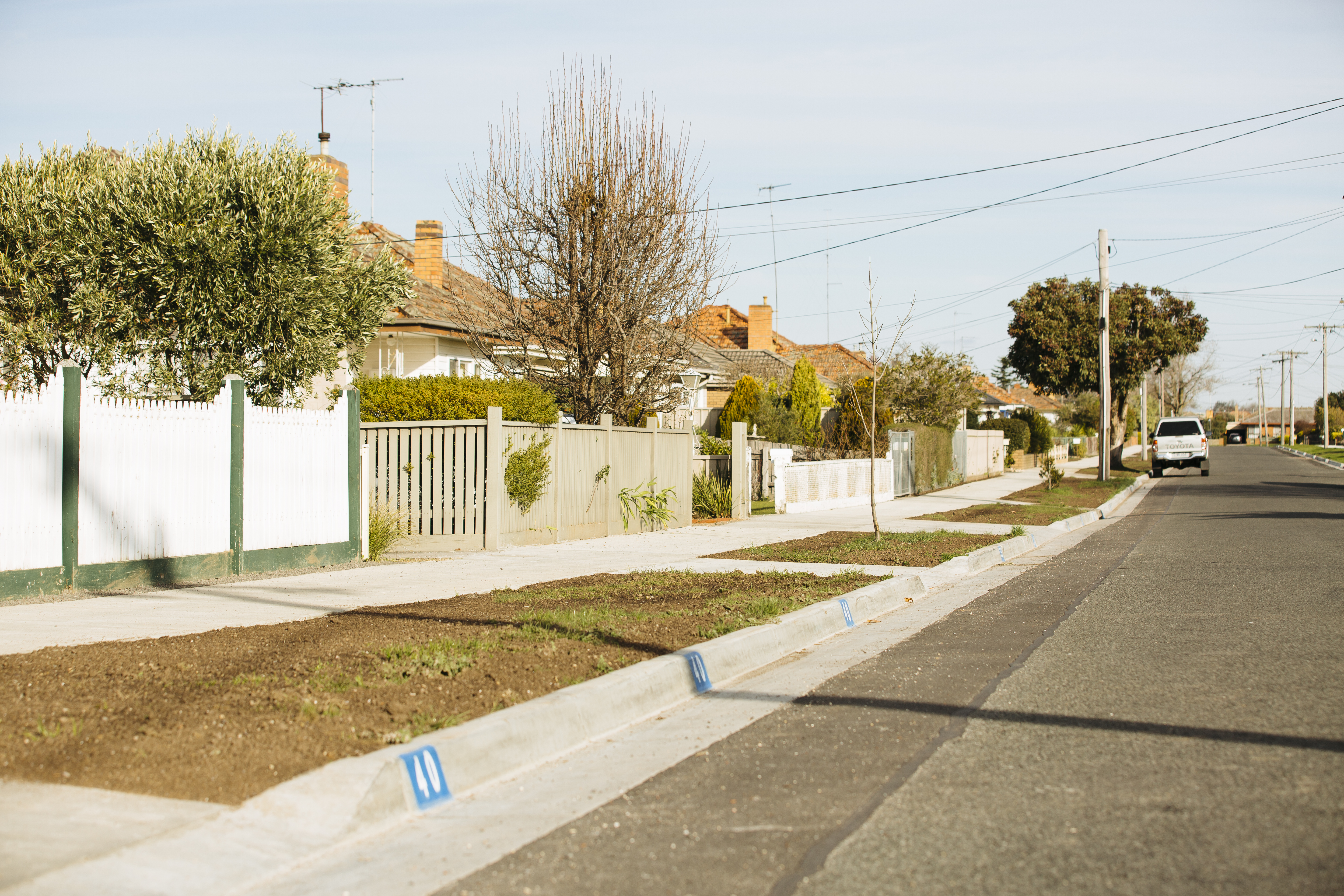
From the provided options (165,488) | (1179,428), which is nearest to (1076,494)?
(1179,428)

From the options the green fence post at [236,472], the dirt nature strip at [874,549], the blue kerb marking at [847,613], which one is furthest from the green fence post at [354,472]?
the blue kerb marking at [847,613]

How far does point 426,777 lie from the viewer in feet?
15.5

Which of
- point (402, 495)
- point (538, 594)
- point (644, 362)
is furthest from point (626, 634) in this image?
point (644, 362)

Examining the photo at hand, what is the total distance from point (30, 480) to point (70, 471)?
34 centimetres

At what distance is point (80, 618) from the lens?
8.45 metres

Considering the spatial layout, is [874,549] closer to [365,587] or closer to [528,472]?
[528,472]

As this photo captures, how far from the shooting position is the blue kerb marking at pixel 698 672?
6.94 meters

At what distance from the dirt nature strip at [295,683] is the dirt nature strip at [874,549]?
4.03 metres

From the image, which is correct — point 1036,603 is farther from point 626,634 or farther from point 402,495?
point 402,495

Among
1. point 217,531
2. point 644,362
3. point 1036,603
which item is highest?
point 644,362

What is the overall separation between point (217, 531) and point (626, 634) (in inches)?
210

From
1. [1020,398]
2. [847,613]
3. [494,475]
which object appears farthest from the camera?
[1020,398]

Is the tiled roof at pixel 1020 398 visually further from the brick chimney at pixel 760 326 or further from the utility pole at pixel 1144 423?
the brick chimney at pixel 760 326

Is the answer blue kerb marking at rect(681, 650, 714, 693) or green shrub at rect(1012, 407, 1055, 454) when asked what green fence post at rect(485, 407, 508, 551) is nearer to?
blue kerb marking at rect(681, 650, 714, 693)
